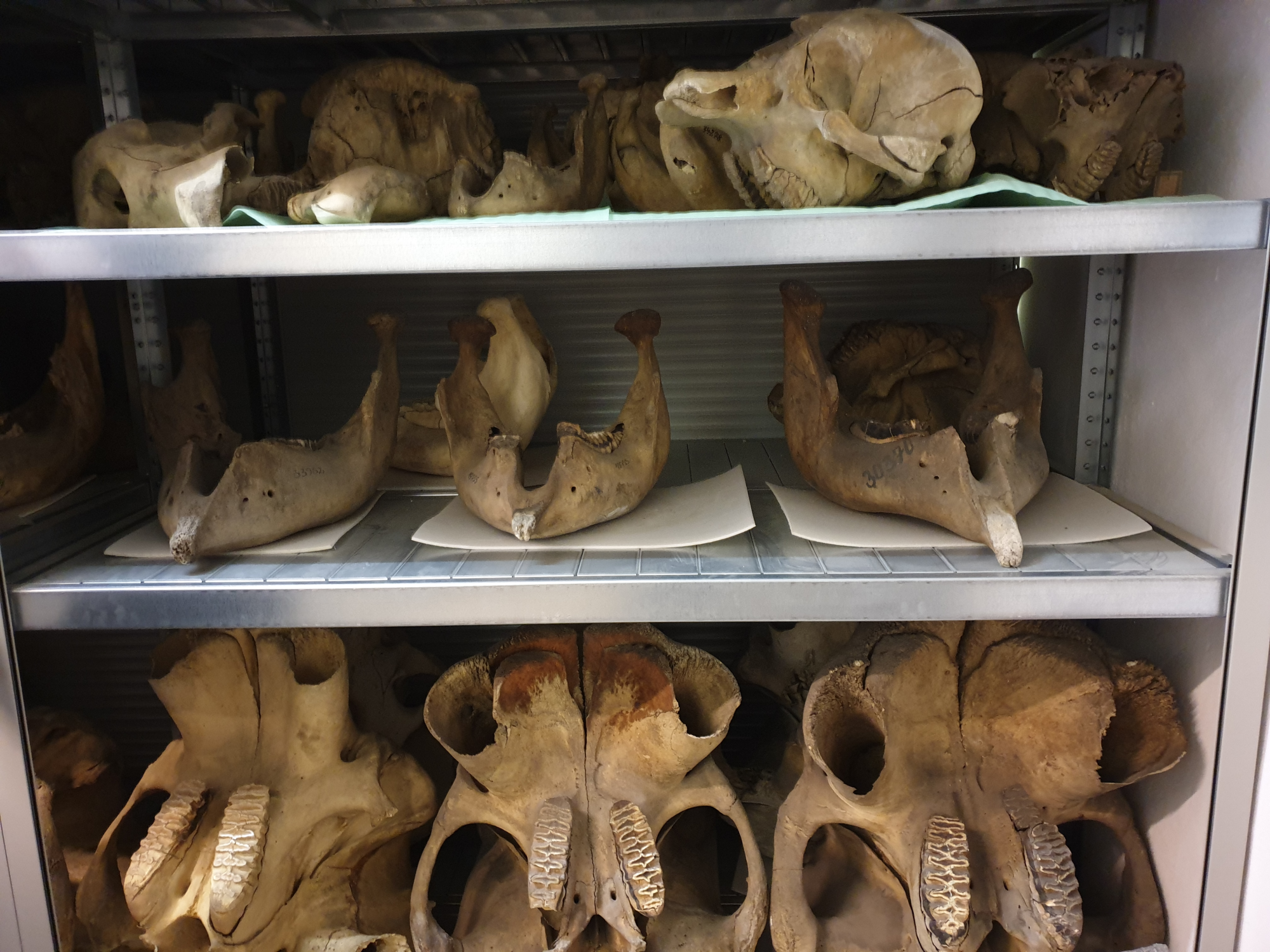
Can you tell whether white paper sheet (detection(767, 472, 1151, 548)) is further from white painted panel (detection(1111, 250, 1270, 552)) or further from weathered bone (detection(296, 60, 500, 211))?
weathered bone (detection(296, 60, 500, 211))

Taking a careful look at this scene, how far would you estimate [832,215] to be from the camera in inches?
34.8

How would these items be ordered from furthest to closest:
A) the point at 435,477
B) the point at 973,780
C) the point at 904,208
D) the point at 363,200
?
1. the point at 435,477
2. the point at 973,780
3. the point at 363,200
4. the point at 904,208

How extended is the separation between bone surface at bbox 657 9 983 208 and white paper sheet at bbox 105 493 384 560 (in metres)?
0.71

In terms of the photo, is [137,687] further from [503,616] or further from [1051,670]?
[1051,670]

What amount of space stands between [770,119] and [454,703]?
2.91 ft

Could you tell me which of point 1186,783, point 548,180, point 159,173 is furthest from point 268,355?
point 1186,783

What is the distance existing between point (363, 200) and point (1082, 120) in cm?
93

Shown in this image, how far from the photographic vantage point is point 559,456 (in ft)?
3.53

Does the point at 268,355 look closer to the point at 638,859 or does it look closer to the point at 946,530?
the point at 638,859

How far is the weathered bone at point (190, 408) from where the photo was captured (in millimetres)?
1283

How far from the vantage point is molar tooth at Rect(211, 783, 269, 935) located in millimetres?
988

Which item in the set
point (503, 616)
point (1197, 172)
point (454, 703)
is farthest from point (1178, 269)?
point (454, 703)

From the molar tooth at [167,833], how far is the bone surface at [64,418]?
0.49 m

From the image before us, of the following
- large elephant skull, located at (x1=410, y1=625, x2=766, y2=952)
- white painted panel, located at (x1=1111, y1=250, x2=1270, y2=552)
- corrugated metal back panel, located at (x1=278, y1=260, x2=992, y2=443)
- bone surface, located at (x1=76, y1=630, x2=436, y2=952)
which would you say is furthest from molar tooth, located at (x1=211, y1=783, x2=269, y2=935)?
white painted panel, located at (x1=1111, y1=250, x2=1270, y2=552)
